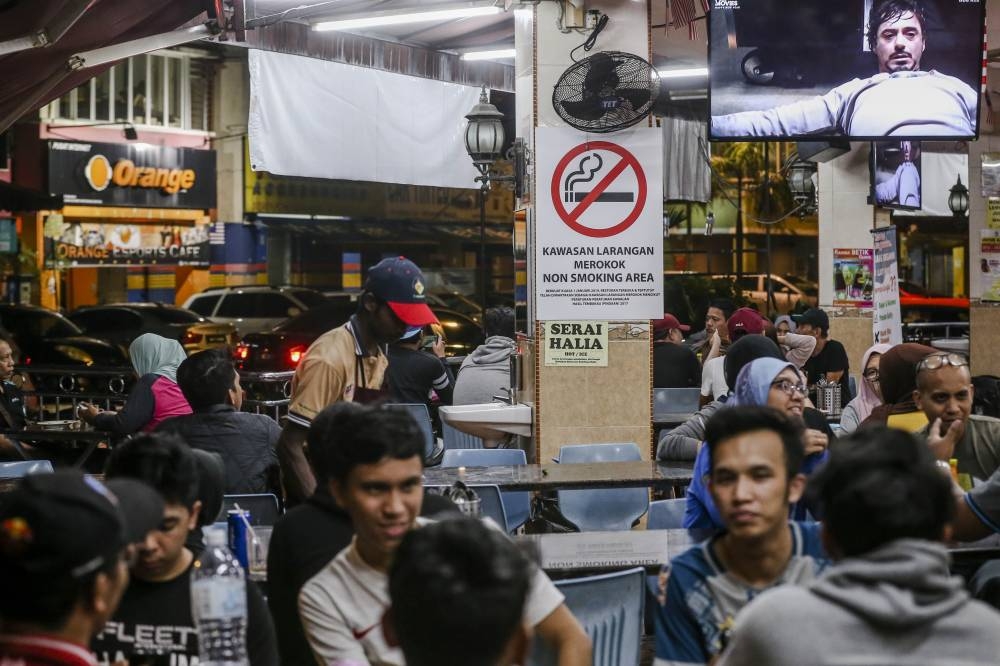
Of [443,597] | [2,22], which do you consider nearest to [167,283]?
[2,22]

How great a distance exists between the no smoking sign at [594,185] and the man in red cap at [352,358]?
11.2ft

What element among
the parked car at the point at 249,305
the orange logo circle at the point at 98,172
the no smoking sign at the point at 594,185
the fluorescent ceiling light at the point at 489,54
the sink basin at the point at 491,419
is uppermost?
the orange logo circle at the point at 98,172

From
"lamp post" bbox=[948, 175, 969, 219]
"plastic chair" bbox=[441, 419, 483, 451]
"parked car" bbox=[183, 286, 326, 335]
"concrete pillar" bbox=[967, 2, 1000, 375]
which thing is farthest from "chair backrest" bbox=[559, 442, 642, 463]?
"parked car" bbox=[183, 286, 326, 335]

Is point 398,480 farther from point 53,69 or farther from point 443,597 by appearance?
point 53,69

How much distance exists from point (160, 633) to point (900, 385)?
4367mm

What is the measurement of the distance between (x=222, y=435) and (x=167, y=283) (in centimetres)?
2674

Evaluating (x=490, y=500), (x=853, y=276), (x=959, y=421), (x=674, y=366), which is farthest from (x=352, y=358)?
(x=853, y=276)

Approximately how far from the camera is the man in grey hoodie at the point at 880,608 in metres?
2.28

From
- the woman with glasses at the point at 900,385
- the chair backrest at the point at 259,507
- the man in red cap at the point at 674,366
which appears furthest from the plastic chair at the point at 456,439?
the woman with glasses at the point at 900,385

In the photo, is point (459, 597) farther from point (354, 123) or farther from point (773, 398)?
point (354, 123)

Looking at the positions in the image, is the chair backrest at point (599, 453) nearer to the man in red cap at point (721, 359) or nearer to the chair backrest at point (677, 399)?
the man in red cap at point (721, 359)

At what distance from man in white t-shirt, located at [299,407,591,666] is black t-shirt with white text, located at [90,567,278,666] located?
114mm

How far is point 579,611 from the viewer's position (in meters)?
4.57

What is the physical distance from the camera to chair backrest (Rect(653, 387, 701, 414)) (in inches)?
439
